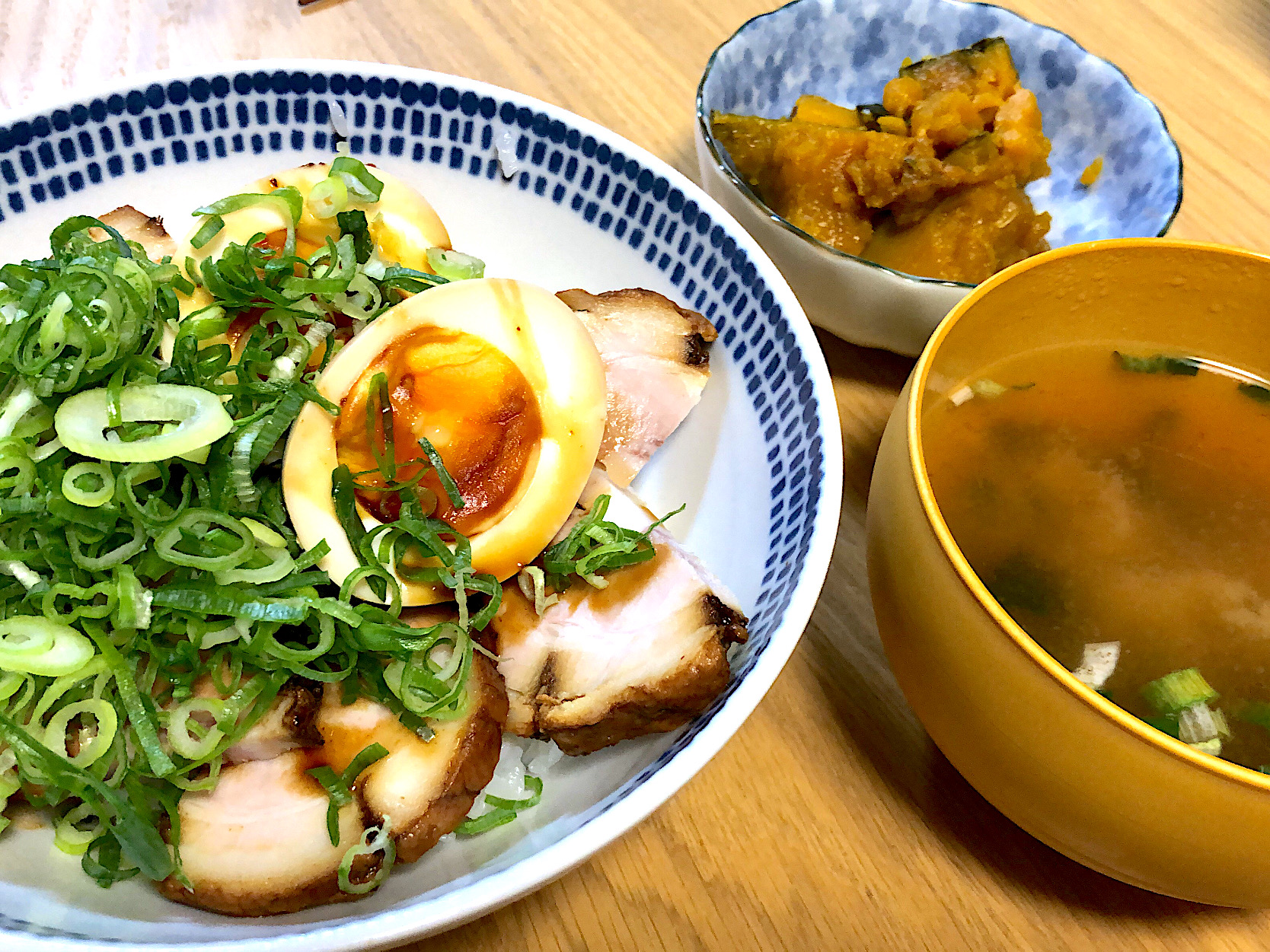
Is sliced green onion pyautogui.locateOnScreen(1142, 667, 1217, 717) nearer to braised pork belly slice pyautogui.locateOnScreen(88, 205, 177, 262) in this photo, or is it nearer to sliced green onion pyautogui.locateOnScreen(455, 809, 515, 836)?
sliced green onion pyautogui.locateOnScreen(455, 809, 515, 836)

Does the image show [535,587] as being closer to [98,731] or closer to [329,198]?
[98,731]

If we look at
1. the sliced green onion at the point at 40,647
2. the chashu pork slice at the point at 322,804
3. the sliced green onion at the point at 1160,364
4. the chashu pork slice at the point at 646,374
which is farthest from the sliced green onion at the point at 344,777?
the sliced green onion at the point at 1160,364

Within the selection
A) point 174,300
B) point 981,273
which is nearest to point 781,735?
point 981,273

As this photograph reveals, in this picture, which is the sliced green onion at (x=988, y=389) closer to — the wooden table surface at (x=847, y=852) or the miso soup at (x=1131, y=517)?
the miso soup at (x=1131, y=517)

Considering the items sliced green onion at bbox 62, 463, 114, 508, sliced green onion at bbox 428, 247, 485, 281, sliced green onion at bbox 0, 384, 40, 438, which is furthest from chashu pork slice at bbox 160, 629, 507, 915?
sliced green onion at bbox 428, 247, 485, 281

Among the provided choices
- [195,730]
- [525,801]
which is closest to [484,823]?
[525,801]

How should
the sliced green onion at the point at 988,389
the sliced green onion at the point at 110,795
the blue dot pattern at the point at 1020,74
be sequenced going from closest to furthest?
the sliced green onion at the point at 110,795 < the sliced green onion at the point at 988,389 < the blue dot pattern at the point at 1020,74

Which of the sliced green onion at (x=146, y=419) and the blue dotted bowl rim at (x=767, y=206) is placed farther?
the blue dotted bowl rim at (x=767, y=206)

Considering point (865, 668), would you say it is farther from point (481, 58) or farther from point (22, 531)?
point (481, 58)
